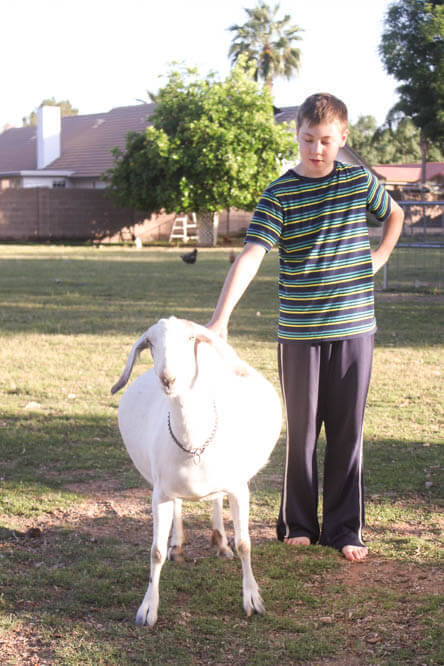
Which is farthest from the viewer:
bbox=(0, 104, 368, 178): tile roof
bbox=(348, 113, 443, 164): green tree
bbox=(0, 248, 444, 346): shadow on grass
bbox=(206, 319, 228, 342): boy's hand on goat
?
bbox=(348, 113, 443, 164): green tree

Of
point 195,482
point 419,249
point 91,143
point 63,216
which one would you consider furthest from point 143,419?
point 91,143

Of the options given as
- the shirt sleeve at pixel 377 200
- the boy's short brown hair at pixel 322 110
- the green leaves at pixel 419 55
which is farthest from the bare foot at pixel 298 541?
the green leaves at pixel 419 55

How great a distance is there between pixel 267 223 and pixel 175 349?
1176 millimetres

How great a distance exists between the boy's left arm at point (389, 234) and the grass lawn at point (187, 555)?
1.54m

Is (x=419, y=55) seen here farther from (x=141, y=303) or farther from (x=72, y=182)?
(x=141, y=303)

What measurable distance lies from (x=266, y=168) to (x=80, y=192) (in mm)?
8614

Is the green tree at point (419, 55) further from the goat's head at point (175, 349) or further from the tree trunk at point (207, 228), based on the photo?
the goat's head at point (175, 349)

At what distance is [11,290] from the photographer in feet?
52.0

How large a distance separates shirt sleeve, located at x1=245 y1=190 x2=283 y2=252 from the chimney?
42.5 metres

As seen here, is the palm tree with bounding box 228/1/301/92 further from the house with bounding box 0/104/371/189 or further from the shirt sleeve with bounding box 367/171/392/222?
the shirt sleeve with bounding box 367/171/392/222

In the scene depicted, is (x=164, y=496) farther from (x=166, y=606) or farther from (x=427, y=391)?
(x=427, y=391)

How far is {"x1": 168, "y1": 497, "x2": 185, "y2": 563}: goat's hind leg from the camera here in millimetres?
4262

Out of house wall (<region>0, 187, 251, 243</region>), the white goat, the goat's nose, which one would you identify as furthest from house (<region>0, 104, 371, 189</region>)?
the goat's nose

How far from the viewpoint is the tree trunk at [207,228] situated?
35938mm
